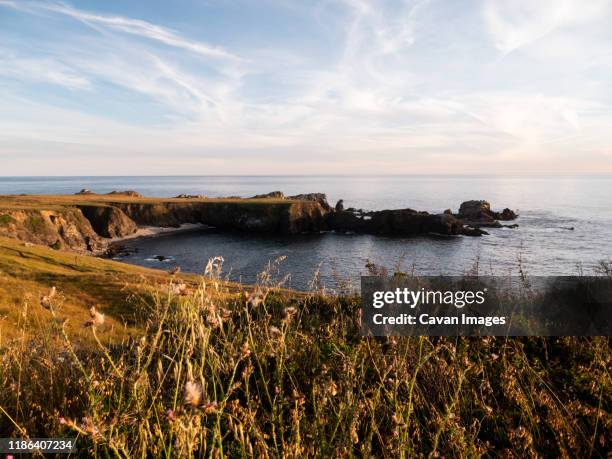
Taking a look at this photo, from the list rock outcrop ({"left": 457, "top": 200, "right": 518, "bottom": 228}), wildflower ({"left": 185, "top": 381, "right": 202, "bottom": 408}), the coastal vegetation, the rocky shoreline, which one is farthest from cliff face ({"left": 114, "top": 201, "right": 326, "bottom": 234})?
wildflower ({"left": 185, "top": 381, "right": 202, "bottom": 408})

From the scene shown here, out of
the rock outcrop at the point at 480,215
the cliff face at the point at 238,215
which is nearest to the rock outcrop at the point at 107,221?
the cliff face at the point at 238,215

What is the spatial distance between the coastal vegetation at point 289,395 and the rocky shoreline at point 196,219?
229 feet

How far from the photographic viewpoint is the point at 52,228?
215 ft

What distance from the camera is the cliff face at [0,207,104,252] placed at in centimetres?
6069

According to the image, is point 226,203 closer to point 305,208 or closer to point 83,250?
point 305,208

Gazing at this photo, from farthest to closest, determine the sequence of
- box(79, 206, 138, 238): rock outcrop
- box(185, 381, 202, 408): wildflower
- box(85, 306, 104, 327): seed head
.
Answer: box(79, 206, 138, 238): rock outcrop
box(85, 306, 104, 327): seed head
box(185, 381, 202, 408): wildflower

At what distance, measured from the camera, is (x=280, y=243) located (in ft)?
253

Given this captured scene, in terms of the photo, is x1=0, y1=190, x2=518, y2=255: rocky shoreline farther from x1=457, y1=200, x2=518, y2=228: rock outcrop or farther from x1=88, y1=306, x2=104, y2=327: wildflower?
x1=88, y1=306, x2=104, y2=327: wildflower

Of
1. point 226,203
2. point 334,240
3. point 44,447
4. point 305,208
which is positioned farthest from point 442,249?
point 44,447

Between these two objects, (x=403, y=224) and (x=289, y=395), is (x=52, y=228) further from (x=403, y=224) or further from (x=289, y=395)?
(x=289, y=395)

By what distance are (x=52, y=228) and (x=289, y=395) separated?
76641mm

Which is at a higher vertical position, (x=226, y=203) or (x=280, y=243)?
(x=226, y=203)

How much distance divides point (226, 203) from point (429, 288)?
327ft

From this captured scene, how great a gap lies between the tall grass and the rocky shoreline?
70.0m
